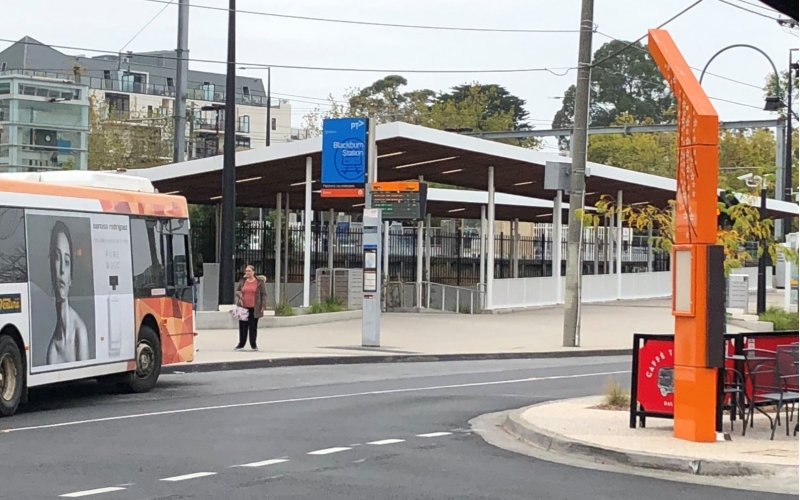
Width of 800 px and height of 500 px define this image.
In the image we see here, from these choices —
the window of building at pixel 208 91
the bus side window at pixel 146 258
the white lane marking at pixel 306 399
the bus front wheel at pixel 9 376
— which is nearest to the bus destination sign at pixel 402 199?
the white lane marking at pixel 306 399

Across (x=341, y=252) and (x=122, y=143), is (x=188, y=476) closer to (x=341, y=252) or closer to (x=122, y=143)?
(x=341, y=252)

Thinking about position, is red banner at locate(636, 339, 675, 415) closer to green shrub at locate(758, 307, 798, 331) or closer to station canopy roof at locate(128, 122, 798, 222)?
station canopy roof at locate(128, 122, 798, 222)

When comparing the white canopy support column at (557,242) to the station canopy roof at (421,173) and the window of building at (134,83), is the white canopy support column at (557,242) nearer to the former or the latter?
the station canopy roof at (421,173)

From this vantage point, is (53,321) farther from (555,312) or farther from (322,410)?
(555,312)

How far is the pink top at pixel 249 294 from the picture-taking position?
2422cm

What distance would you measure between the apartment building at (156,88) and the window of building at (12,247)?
3265 inches

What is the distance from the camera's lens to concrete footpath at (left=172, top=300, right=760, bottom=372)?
78.2ft

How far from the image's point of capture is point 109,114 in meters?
73.1

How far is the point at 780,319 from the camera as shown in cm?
3566

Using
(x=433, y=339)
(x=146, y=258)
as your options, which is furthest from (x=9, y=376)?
(x=433, y=339)

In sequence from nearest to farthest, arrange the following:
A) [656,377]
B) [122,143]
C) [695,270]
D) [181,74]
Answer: [695,270]
[656,377]
[181,74]
[122,143]

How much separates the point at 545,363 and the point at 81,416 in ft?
41.4

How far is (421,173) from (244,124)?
82.4 meters

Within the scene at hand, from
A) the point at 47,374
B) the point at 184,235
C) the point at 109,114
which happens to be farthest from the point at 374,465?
the point at 109,114
